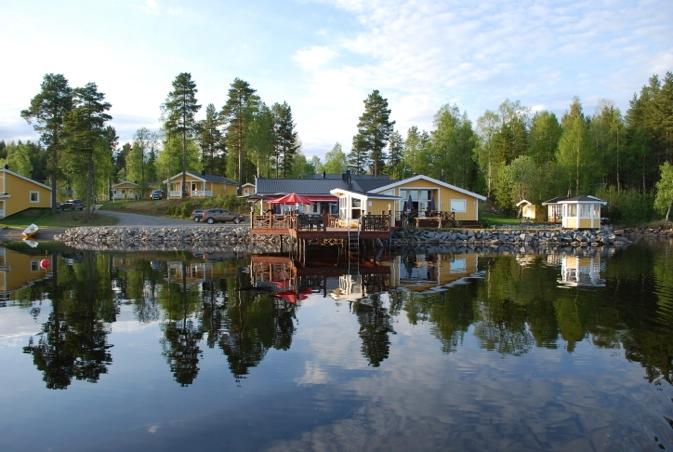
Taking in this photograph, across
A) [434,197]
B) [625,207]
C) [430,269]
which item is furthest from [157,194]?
[625,207]

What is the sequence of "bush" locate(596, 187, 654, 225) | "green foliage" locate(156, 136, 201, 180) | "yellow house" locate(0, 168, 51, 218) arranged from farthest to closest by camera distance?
"green foliage" locate(156, 136, 201, 180) → "yellow house" locate(0, 168, 51, 218) → "bush" locate(596, 187, 654, 225)

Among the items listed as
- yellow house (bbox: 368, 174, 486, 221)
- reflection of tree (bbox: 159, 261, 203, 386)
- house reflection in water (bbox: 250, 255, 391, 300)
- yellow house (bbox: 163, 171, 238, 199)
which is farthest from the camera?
yellow house (bbox: 163, 171, 238, 199)

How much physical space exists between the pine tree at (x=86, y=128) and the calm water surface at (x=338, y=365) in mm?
30921

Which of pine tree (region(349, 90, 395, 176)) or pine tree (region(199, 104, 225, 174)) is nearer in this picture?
pine tree (region(349, 90, 395, 176))

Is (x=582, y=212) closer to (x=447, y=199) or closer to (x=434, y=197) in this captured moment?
(x=447, y=199)

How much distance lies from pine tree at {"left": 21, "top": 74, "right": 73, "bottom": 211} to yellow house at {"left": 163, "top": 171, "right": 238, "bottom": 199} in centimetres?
1444

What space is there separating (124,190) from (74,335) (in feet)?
232

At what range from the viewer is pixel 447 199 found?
40656 mm

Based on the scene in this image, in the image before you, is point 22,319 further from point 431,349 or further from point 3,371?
point 431,349

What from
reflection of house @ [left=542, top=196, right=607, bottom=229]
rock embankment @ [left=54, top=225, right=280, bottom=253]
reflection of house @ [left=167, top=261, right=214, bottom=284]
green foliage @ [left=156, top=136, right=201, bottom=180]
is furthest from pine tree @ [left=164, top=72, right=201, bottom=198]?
reflection of house @ [left=542, top=196, right=607, bottom=229]

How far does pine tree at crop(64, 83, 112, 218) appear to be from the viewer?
1857 inches

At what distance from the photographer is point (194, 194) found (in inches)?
2504

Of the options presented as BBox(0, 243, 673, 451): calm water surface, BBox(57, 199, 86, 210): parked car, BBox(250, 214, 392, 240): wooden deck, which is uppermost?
BBox(57, 199, 86, 210): parked car

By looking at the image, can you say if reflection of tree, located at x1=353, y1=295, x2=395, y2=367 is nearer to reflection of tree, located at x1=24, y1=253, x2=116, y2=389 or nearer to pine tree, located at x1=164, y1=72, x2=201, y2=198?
reflection of tree, located at x1=24, y1=253, x2=116, y2=389
